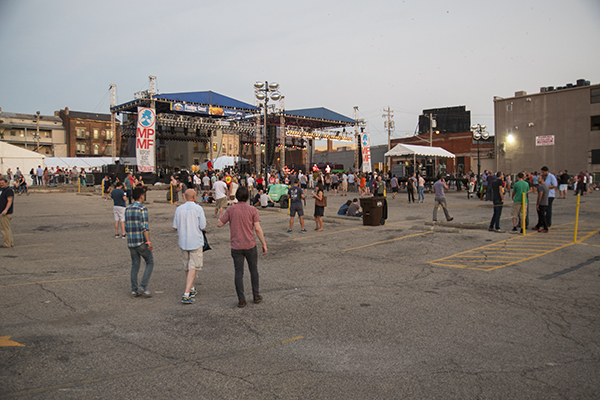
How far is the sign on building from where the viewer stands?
4119cm

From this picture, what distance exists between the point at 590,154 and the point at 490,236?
34276 millimetres

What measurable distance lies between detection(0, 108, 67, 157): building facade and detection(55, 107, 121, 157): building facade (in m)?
1.21

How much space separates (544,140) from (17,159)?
52.9 metres

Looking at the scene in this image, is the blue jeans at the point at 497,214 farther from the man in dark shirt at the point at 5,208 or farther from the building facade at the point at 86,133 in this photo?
the building facade at the point at 86,133

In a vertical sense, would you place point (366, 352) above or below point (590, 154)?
below

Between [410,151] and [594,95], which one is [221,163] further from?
[594,95]

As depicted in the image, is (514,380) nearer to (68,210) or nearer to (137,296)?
(137,296)

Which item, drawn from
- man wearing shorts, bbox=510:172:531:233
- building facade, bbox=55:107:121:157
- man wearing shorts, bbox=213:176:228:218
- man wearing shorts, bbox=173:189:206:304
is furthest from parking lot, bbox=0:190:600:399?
building facade, bbox=55:107:121:157

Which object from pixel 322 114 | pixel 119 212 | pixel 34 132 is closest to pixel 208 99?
pixel 322 114

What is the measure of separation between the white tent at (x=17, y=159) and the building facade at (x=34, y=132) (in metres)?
27.1

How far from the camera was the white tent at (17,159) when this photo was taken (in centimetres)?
4054

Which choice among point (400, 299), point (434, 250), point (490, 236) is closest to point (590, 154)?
point (490, 236)

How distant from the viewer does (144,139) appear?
94.7 feet

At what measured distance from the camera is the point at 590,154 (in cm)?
3872
